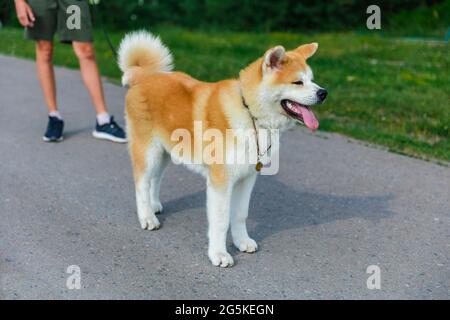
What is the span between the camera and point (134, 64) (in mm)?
→ 4582

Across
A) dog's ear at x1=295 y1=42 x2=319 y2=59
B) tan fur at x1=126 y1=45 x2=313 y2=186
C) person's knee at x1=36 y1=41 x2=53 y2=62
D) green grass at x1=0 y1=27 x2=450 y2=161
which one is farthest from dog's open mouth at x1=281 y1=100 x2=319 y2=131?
person's knee at x1=36 y1=41 x2=53 y2=62

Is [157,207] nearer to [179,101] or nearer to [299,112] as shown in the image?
[179,101]

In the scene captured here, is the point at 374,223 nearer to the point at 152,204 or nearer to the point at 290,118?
the point at 290,118

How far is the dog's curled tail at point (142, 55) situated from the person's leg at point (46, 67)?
6.10 feet

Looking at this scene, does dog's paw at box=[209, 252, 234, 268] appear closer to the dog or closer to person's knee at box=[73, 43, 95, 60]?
the dog

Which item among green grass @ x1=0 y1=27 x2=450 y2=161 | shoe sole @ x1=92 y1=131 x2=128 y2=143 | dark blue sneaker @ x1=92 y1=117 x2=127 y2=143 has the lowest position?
green grass @ x1=0 y1=27 x2=450 y2=161

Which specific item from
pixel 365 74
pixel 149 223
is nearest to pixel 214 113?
pixel 149 223

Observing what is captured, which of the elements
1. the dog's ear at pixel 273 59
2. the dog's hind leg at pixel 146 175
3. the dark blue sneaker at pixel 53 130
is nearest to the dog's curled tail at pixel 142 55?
the dog's hind leg at pixel 146 175

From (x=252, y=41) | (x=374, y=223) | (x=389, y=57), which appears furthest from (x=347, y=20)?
(x=374, y=223)

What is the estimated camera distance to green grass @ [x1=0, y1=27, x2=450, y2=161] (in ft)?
22.4

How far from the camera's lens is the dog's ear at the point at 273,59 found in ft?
11.7

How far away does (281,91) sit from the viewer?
11.9ft

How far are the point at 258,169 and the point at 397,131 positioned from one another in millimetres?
3545

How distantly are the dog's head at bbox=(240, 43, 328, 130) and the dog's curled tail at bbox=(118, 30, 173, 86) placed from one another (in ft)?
3.31
